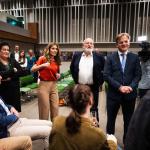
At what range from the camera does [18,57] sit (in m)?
7.52

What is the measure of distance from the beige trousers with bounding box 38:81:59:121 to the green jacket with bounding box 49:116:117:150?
1979 millimetres

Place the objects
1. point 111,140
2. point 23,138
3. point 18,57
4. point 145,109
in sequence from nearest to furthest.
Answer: point 145,109 < point 111,140 < point 23,138 < point 18,57

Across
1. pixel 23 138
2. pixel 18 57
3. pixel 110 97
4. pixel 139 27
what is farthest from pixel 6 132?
pixel 139 27

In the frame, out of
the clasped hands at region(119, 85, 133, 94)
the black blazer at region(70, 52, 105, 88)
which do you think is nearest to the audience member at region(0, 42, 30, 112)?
the black blazer at region(70, 52, 105, 88)

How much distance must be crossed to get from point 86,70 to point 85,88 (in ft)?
6.31

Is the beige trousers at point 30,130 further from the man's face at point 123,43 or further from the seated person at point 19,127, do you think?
the man's face at point 123,43

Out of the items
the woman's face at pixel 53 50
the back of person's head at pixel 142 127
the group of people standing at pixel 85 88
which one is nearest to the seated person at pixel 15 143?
the group of people standing at pixel 85 88

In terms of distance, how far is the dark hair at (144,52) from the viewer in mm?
3420

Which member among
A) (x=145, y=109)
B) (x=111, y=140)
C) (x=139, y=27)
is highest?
(x=139, y=27)

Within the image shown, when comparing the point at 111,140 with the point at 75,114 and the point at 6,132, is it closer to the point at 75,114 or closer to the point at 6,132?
the point at 75,114

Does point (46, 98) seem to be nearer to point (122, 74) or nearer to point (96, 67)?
point (96, 67)

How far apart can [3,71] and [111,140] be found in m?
2.29

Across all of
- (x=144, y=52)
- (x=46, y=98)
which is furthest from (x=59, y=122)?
(x=144, y=52)

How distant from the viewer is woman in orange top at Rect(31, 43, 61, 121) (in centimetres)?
341
